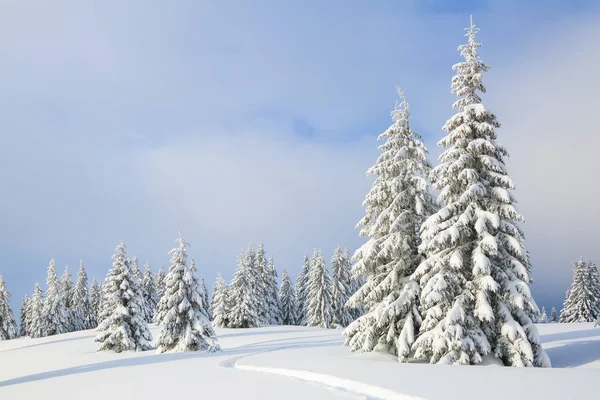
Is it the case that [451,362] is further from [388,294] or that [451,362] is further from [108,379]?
[108,379]

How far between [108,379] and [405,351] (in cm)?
1200

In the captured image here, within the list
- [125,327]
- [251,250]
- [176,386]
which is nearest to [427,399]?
[176,386]

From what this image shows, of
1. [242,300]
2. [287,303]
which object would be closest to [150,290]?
[287,303]

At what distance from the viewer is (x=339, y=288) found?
66.6 m

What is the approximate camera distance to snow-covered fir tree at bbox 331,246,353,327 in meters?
66.6

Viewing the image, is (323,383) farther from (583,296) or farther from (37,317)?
(37,317)

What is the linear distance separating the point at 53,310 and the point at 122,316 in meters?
47.7

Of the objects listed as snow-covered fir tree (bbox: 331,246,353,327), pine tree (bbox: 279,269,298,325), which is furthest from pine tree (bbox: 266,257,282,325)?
snow-covered fir tree (bbox: 331,246,353,327)

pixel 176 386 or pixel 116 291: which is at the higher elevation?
pixel 116 291

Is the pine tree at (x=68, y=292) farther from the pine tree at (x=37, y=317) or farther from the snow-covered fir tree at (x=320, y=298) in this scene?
the snow-covered fir tree at (x=320, y=298)

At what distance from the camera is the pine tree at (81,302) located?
8500cm

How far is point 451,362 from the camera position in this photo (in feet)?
56.2

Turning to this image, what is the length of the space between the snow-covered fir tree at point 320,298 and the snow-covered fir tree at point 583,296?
3210cm

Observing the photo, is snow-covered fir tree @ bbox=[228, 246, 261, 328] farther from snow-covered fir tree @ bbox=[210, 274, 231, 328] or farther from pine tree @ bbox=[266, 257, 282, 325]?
pine tree @ bbox=[266, 257, 282, 325]
